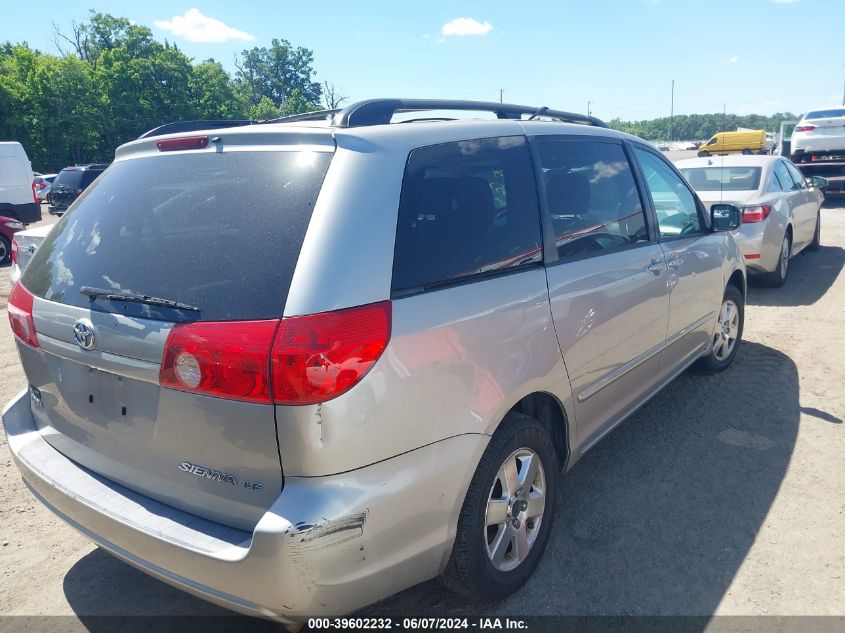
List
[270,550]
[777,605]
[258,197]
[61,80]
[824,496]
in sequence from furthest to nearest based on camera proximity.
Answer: [61,80] < [824,496] < [777,605] < [258,197] < [270,550]

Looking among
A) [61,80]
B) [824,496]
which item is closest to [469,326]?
[824,496]

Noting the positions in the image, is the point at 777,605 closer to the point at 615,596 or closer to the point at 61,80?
the point at 615,596

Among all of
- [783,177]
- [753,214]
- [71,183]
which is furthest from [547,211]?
[71,183]

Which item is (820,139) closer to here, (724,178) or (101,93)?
(724,178)

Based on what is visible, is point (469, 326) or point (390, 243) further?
point (469, 326)

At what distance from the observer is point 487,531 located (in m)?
2.61

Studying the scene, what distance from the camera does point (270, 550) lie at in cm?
187

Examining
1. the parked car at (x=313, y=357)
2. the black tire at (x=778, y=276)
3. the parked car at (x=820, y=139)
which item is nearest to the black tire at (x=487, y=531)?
the parked car at (x=313, y=357)

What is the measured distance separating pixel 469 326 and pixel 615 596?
1.36 meters

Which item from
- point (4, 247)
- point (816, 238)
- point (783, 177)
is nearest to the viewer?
point (783, 177)

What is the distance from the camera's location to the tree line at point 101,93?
4212cm

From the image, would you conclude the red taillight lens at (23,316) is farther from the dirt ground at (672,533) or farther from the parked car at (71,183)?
the parked car at (71,183)

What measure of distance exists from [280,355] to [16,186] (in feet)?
53.6

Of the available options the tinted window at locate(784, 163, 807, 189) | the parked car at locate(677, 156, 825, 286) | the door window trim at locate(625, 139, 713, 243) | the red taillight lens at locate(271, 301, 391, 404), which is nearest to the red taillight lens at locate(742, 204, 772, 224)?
the parked car at locate(677, 156, 825, 286)
